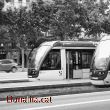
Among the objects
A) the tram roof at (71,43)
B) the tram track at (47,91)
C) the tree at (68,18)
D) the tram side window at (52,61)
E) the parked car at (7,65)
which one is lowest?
the tram track at (47,91)

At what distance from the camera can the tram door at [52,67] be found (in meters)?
27.0

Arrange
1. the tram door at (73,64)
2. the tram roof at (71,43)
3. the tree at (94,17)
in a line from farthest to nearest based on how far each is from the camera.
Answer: the tree at (94,17) → the tram door at (73,64) → the tram roof at (71,43)

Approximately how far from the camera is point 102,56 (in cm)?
1995

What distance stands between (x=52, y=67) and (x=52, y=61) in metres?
0.38

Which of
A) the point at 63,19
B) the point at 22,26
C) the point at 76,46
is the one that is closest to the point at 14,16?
the point at 22,26

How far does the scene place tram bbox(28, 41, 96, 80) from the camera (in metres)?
27.0

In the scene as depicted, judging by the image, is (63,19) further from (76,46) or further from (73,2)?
(76,46)

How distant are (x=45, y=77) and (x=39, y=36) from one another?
75.6ft

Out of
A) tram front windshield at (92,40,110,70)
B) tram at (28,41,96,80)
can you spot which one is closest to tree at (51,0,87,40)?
tram at (28,41,96,80)

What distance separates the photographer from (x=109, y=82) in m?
19.5

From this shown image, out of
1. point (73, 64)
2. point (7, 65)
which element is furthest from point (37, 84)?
point (7, 65)

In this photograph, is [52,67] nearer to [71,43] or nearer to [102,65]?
[71,43]


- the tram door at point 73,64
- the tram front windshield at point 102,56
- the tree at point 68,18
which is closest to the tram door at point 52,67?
the tram door at point 73,64

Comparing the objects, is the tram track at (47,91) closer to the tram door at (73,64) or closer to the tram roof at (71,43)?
the tram door at (73,64)
